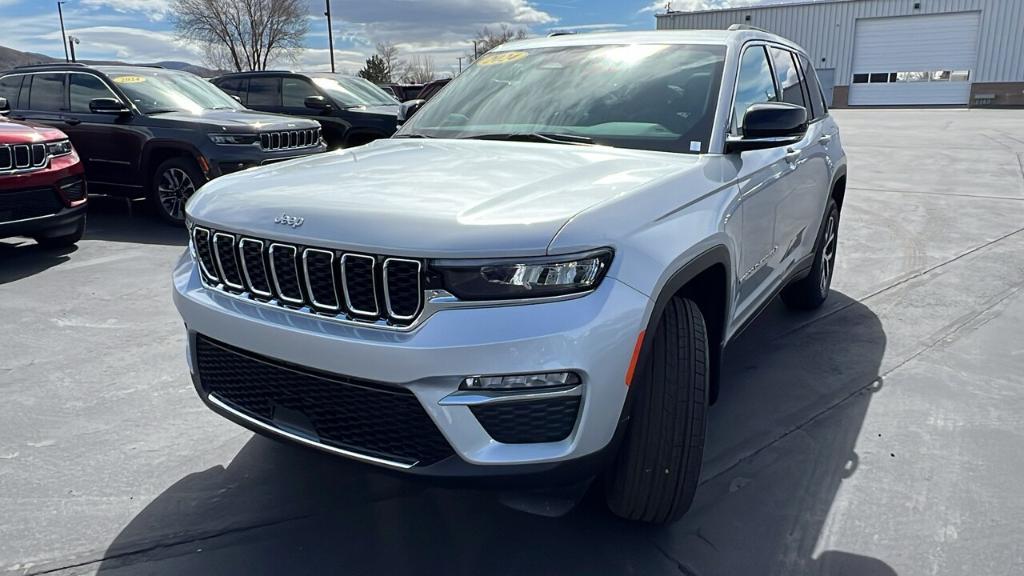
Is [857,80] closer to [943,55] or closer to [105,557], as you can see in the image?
[943,55]

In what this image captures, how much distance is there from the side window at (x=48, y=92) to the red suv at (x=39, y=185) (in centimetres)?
197

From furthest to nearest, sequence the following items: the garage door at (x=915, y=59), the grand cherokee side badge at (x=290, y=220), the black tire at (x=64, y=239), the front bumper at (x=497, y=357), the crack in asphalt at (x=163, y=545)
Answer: the garage door at (x=915, y=59) < the black tire at (x=64, y=239) < the crack in asphalt at (x=163, y=545) < the grand cherokee side badge at (x=290, y=220) < the front bumper at (x=497, y=357)

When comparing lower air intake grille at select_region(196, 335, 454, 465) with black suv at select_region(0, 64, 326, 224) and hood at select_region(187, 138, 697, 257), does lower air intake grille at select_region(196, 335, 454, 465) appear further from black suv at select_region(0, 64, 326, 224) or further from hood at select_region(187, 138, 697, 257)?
black suv at select_region(0, 64, 326, 224)

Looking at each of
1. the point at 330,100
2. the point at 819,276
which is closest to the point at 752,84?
the point at 819,276

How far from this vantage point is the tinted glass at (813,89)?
4.75m

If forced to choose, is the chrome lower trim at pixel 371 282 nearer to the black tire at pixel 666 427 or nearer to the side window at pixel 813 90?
the black tire at pixel 666 427

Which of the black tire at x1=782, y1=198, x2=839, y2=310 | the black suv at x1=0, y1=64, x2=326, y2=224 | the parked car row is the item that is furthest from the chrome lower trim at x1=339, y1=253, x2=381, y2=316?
the black suv at x1=0, y1=64, x2=326, y2=224

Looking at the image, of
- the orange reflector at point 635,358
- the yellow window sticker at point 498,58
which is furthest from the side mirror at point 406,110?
the orange reflector at point 635,358

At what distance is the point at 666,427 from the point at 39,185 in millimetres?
5926

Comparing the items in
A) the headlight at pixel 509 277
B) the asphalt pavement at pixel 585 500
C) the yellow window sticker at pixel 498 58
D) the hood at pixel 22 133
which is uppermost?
the yellow window sticker at pixel 498 58

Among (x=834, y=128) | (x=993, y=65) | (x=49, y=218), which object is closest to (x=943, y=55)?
(x=993, y=65)

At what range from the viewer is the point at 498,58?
12.9 ft

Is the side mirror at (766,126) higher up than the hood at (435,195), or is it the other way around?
the side mirror at (766,126)

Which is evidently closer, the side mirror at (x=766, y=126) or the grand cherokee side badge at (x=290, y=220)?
the grand cherokee side badge at (x=290, y=220)
